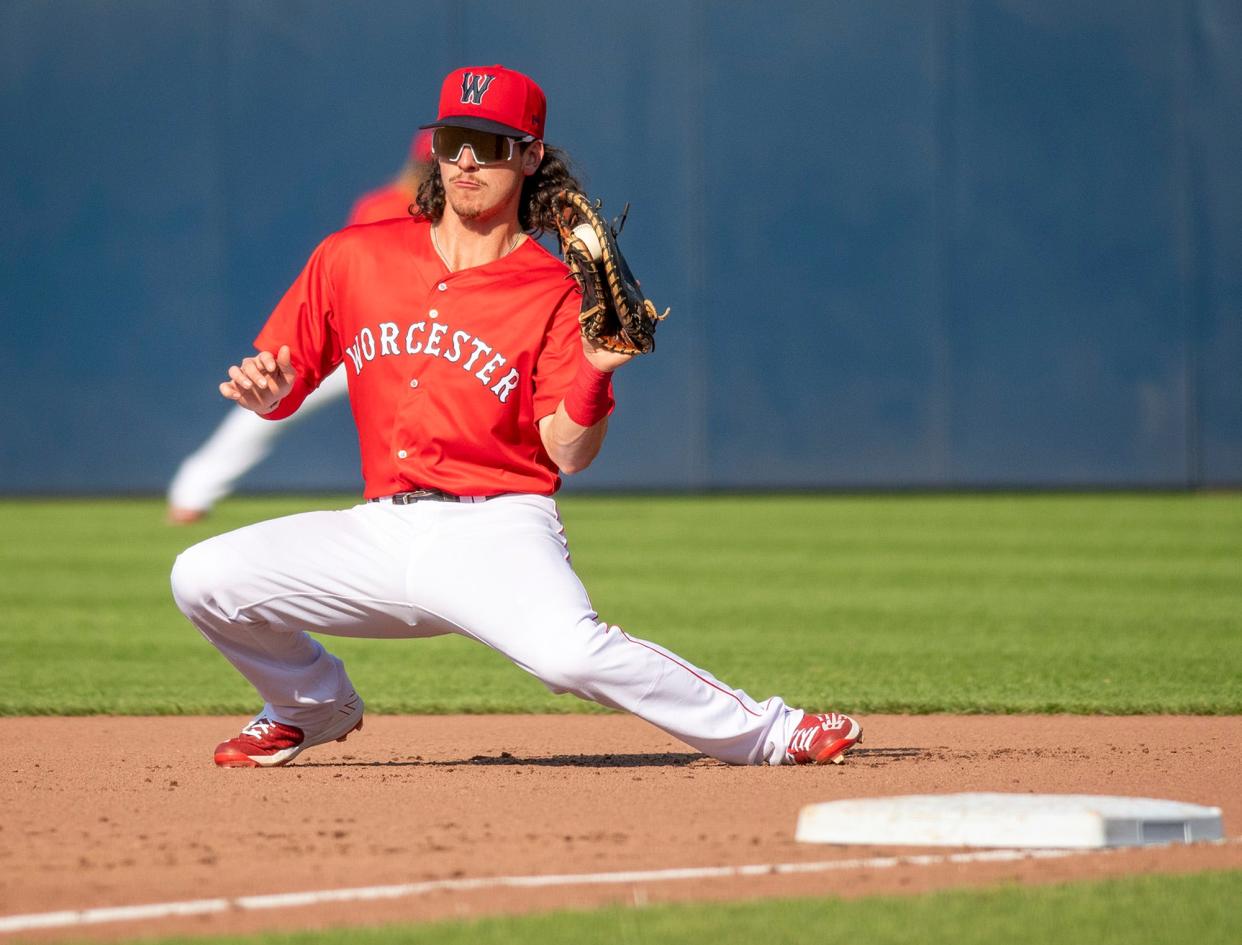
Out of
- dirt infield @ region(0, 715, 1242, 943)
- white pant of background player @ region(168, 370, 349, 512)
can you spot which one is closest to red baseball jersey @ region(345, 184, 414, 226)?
white pant of background player @ region(168, 370, 349, 512)

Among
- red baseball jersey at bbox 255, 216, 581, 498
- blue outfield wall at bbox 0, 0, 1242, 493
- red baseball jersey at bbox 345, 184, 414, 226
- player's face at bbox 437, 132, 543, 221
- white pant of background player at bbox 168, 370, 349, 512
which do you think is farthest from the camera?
blue outfield wall at bbox 0, 0, 1242, 493

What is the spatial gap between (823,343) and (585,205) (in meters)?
12.5

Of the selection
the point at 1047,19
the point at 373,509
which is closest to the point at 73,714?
the point at 373,509

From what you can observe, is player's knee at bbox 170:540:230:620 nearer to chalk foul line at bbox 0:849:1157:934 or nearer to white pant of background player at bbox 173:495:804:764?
white pant of background player at bbox 173:495:804:764

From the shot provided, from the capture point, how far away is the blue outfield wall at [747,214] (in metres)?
16.4

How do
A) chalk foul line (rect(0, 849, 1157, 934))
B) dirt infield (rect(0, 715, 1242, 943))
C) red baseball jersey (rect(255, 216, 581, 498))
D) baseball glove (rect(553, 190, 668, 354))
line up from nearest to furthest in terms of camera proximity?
chalk foul line (rect(0, 849, 1157, 934))
dirt infield (rect(0, 715, 1242, 943))
baseball glove (rect(553, 190, 668, 354))
red baseball jersey (rect(255, 216, 581, 498))

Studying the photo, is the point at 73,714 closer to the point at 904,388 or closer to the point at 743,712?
the point at 743,712

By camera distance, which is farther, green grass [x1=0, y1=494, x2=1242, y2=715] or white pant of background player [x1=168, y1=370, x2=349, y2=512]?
white pant of background player [x1=168, y1=370, x2=349, y2=512]

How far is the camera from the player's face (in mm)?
4445

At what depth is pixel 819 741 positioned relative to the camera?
443 centimetres

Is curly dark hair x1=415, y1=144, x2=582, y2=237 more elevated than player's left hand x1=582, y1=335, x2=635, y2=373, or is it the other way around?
curly dark hair x1=415, y1=144, x2=582, y2=237

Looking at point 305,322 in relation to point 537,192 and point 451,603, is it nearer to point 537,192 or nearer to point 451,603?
point 537,192

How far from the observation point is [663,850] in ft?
11.1

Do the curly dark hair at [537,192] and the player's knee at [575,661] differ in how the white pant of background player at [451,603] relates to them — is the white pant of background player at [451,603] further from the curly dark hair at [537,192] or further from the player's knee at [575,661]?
the curly dark hair at [537,192]
